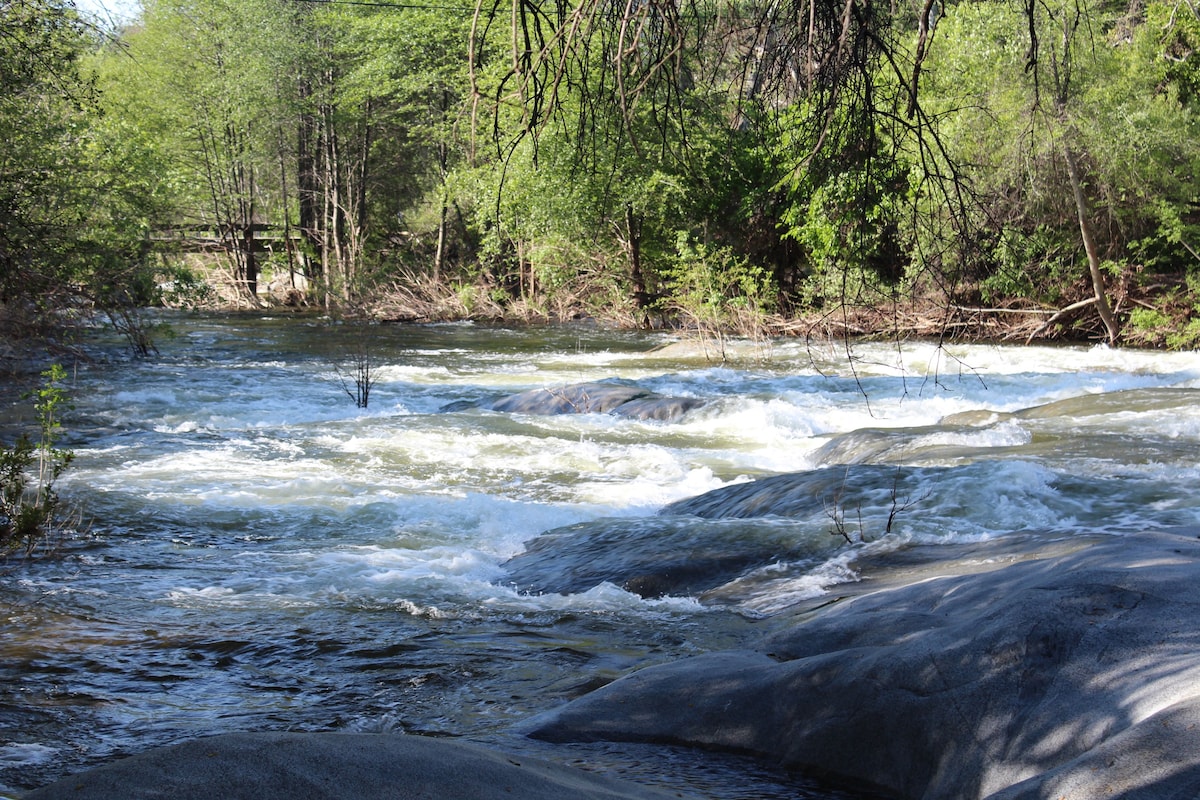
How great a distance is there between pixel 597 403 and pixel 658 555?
8061 mm

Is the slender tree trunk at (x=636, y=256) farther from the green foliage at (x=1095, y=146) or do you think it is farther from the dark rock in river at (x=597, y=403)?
the dark rock in river at (x=597, y=403)

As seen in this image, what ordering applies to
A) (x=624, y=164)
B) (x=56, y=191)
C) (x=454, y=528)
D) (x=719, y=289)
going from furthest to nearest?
(x=719, y=289), (x=624, y=164), (x=56, y=191), (x=454, y=528)

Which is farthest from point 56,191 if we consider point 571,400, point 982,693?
point 982,693

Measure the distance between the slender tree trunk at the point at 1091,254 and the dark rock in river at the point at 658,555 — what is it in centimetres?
1453

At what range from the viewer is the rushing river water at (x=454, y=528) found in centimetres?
466

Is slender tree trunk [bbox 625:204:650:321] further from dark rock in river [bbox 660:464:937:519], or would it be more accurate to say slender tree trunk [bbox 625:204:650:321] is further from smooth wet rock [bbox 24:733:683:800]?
smooth wet rock [bbox 24:733:683:800]

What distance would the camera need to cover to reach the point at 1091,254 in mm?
20062

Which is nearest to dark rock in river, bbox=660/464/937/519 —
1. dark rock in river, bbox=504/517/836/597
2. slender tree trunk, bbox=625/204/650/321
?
dark rock in river, bbox=504/517/836/597

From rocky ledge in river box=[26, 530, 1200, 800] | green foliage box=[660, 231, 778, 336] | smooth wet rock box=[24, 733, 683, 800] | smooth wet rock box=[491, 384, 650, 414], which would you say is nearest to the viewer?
smooth wet rock box=[24, 733, 683, 800]

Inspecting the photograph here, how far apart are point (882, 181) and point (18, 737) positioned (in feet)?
12.5

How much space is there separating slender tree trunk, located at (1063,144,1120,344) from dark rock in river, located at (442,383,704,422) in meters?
9.42

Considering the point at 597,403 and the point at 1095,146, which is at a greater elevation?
the point at 1095,146

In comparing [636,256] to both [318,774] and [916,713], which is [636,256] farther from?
[318,774]

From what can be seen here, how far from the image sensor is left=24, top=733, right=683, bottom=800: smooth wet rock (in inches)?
103
